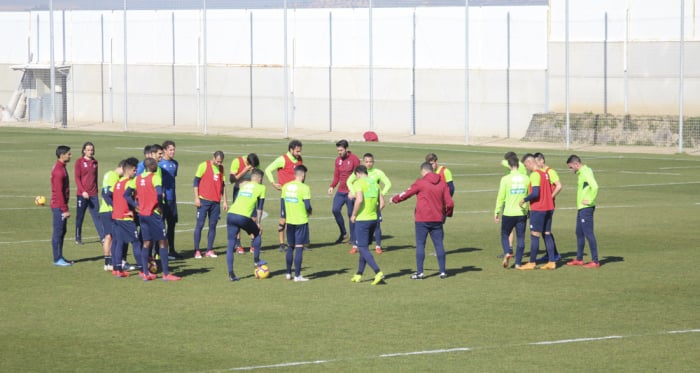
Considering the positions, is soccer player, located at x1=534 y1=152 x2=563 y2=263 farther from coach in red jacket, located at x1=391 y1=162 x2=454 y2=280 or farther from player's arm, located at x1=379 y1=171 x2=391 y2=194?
player's arm, located at x1=379 y1=171 x2=391 y2=194

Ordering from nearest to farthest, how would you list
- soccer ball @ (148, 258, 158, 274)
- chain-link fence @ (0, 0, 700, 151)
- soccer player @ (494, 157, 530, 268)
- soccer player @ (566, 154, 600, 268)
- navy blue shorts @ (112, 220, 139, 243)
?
navy blue shorts @ (112, 220, 139, 243)
soccer ball @ (148, 258, 158, 274)
soccer player @ (494, 157, 530, 268)
soccer player @ (566, 154, 600, 268)
chain-link fence @ (0, 0, 700, 151)

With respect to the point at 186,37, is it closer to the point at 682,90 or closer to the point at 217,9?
the point at 217,9

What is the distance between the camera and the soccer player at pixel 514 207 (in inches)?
834

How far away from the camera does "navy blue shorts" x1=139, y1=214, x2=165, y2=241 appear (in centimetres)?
1961

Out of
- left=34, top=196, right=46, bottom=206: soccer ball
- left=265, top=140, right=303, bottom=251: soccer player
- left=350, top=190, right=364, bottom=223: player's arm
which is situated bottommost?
left=34, top=196, right=46, bottom=206: soccer ball

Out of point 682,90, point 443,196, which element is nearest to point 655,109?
point 682,90

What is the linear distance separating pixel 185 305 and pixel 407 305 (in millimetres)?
3278

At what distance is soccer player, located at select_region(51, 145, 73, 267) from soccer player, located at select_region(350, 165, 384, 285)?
5.37 meters

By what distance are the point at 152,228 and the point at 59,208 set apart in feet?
8.95

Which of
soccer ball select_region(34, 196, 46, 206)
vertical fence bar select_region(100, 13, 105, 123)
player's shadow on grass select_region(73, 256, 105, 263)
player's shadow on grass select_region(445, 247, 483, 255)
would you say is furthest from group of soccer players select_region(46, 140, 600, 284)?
vertical fence bar select_region(100, 13, 105, 123)

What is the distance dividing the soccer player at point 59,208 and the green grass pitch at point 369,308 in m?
0.28

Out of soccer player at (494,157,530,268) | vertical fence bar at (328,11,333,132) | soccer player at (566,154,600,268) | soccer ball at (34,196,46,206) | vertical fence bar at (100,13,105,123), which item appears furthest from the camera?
vertical fence bar at (100,13,105,123)

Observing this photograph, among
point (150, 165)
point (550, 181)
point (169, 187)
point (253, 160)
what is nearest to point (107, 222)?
point (150, 165)

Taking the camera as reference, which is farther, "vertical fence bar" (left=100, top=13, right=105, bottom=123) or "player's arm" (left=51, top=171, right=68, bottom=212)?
"vertical fence bar" (left=100, top=13, right=105, bottom=123)
